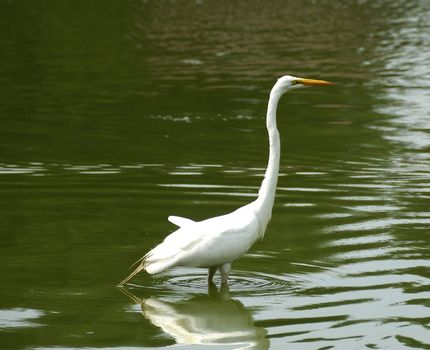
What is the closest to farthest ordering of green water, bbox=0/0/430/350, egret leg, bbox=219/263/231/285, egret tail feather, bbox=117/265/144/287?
green water, bbox=0/0/430/350 < egret tail feather, bbox=117/265/144/287 < egret leg, bbox=219/263/231/285

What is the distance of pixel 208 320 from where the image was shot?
9680 mm

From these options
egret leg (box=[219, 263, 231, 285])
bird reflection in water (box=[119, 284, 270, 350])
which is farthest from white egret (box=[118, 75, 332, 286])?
bird reflection in water (box=[119, 284, 270, 350])

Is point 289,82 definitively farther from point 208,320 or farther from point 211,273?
point 208,320

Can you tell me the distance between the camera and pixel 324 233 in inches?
476

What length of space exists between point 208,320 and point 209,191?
4401mm

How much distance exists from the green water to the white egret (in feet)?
1.16

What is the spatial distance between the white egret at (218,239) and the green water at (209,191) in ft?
1.16

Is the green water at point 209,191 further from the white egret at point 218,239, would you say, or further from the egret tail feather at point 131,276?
the white egret at point 218,239

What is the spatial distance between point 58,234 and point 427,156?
640 cm

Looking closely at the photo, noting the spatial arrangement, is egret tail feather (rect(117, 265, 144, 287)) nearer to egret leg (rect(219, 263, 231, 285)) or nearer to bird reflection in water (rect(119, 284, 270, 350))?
bird reflection in water (rect(119, 284, 270, 350))

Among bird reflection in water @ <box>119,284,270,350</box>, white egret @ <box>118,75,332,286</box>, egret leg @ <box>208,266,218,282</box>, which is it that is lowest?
bird reflection in water @ <box>119,284,270,350</box>


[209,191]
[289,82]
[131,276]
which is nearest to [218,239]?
[131,276]

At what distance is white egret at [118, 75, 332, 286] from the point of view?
32.2ft

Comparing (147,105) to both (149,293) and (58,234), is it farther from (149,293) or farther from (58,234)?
(149,293)
